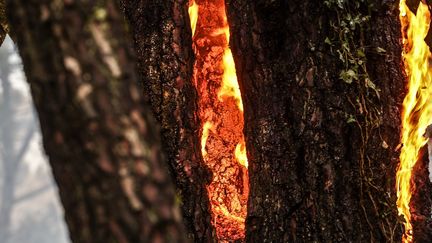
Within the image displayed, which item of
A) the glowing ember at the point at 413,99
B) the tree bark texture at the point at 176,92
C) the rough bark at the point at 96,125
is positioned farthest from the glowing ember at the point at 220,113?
the rough bark at the point at 96,125

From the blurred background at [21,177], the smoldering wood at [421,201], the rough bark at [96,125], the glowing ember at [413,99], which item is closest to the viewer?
the rough bark at [96,125]

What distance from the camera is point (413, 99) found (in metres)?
3.71

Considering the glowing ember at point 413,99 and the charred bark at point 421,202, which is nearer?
the glowing ember at point 413,99

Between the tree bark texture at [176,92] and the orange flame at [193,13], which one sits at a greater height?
the orange flame at [193,13]

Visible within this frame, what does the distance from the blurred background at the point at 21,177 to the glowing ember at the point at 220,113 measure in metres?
33.7

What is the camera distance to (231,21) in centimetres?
369

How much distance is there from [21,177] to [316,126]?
50.6 meters

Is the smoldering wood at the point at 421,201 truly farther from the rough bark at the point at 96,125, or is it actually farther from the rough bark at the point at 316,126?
the rough bark at the point at 96,125

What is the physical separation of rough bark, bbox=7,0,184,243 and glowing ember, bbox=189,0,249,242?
2428 millimetres

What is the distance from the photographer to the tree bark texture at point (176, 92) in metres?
3.51

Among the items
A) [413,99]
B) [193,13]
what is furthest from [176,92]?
[413,99]

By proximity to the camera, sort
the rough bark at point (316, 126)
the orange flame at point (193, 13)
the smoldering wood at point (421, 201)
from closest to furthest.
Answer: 1. the rough bark at point (316, 126)
2. the smoldering wood at point (421, 201)
3. the orange flame at point (193, 13)

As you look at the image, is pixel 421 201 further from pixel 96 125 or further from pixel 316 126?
pixel 96 125

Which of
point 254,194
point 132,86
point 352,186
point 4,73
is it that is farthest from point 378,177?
point 4,73
